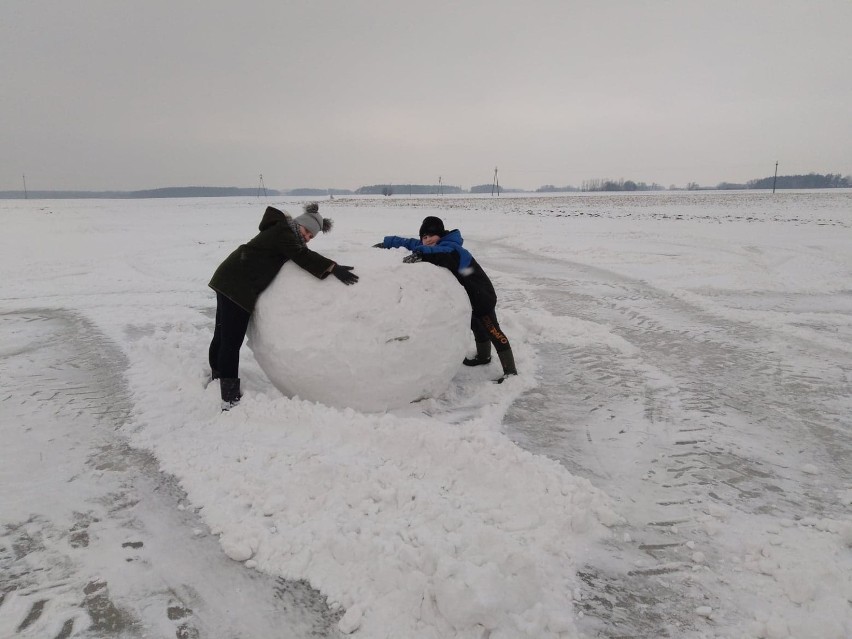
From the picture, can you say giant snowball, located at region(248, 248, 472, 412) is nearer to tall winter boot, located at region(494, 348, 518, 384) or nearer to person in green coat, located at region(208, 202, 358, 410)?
person in green coat, located at region(208, 202, 358, 410)

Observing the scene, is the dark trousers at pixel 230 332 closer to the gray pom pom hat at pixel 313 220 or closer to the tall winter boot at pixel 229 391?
the tall winter boot at pixel 229 391

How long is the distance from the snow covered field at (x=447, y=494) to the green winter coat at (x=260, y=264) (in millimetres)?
518

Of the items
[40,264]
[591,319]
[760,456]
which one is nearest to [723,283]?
[591,319]

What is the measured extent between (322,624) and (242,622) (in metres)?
0.36

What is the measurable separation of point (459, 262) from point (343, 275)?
1.27 metres

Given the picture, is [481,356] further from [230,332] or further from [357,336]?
[230,332]

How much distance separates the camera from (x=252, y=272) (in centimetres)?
423

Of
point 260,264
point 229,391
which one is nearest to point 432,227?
point 260,264

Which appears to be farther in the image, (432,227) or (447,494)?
(432,227)

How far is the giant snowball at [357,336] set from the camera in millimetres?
4082

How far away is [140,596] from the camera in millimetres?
2418

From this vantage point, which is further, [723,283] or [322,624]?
[723,283]

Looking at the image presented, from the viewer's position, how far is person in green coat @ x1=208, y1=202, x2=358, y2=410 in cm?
420

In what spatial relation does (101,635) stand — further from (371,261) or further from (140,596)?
(371,261)
